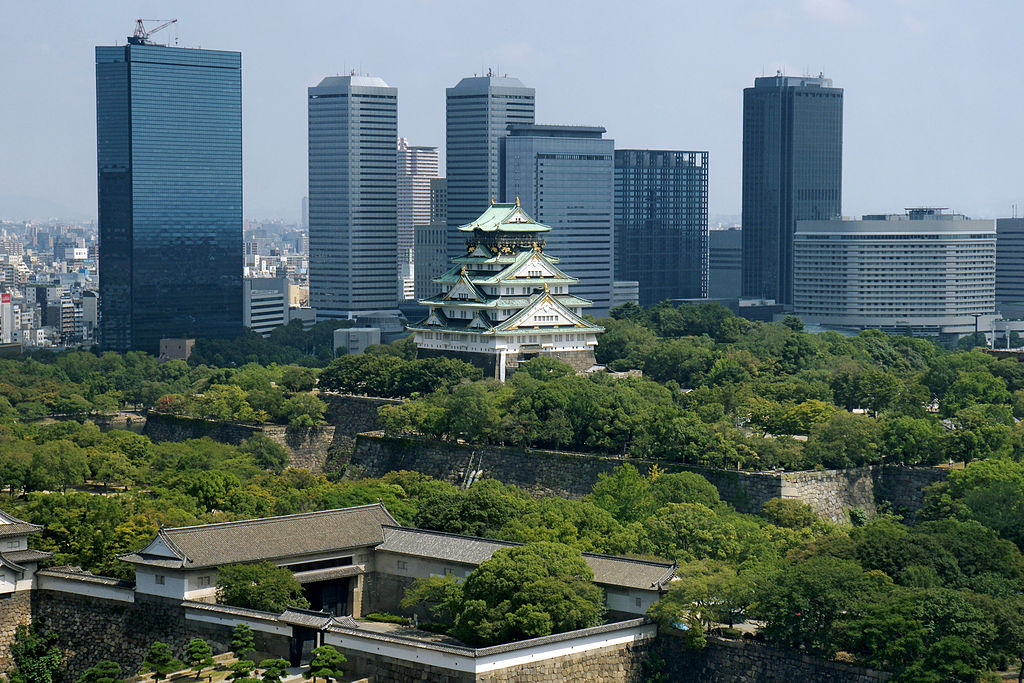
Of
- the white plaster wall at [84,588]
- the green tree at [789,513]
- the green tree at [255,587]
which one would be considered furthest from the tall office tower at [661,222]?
the green tree at [255,587]

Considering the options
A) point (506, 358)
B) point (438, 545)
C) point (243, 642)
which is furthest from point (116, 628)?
point (506, 358)

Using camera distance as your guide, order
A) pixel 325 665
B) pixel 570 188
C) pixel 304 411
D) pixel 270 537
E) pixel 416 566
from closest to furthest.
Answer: pixel 325 665
pixel 270 537
pixel 416 566
pixel 304 411
pixel 570 188

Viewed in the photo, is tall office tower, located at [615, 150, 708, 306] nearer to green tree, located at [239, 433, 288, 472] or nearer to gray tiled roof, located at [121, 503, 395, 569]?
green tree, located at [239, 433, 288, 472]

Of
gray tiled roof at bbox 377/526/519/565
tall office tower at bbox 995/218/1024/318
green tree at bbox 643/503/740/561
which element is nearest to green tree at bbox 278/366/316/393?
gray tiled roof at bbox 377/526/519/565

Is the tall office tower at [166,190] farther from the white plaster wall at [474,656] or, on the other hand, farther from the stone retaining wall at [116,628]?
the white plaster wall at [474,656]

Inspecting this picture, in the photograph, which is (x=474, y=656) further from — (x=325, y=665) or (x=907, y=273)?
(x=907, y=273)

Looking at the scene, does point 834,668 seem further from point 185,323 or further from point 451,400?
point 185,323
